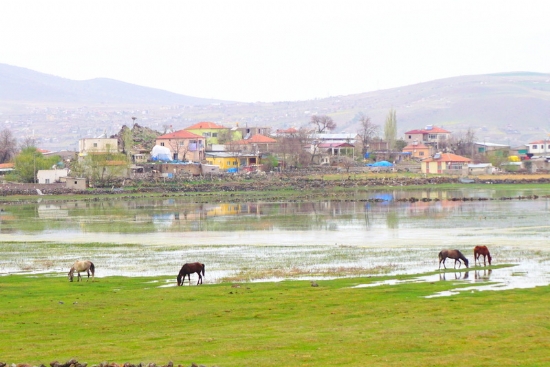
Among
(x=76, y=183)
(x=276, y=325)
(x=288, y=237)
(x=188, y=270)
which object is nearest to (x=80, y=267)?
(x=188, y=270)

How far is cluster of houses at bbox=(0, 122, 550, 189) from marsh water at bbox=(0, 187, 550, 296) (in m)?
32.8

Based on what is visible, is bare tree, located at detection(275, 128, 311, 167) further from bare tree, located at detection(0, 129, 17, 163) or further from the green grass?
the green grass

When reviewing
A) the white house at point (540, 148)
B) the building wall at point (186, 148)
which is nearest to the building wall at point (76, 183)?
the building wall at point (186, 148)

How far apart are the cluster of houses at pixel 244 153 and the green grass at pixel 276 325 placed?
84.7 m

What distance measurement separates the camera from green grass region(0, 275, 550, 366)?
17609mm

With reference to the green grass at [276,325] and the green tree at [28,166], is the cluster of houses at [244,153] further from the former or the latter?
the green grass at [276,325]

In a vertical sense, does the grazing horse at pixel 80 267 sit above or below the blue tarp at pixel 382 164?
below

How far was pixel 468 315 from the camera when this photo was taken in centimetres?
2189

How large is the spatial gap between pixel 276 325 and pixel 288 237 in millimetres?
29276

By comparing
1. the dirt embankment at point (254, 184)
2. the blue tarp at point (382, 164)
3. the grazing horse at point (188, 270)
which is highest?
the blue tarp at point (382, 164)

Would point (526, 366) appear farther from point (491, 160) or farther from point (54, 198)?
point (491, 160)

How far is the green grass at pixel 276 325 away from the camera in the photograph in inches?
693

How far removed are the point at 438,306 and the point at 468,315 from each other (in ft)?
5.27

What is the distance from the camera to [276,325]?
70.5 feet
